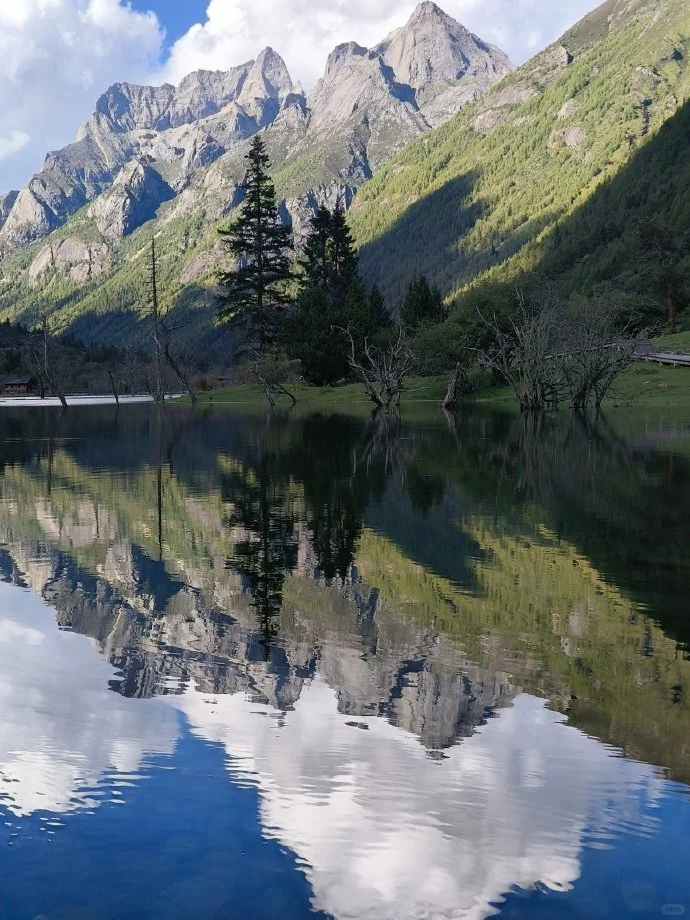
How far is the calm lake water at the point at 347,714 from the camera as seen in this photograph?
4395 mm

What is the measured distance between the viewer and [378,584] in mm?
10734

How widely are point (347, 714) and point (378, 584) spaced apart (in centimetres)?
418

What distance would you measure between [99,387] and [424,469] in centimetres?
14371

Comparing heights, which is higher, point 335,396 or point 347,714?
point 335,396

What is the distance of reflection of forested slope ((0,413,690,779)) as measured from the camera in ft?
23.3

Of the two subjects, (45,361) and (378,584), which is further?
(45,361)

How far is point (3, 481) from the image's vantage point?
861 inches

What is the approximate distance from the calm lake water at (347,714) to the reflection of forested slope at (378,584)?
5 centimetres

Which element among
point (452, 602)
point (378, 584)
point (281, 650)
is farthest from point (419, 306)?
point (281, 650)

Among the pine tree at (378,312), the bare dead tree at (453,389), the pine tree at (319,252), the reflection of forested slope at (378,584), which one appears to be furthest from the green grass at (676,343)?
the reflection of forested slope at (378,584)

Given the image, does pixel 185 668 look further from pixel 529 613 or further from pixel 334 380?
pixel 334 380

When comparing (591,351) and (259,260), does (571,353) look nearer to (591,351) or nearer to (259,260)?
(591,351)

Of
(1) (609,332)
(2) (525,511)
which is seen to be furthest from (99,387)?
(2) (525,511)

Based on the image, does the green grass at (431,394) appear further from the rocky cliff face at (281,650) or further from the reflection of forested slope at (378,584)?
the rocky cliff face at (281,650)
